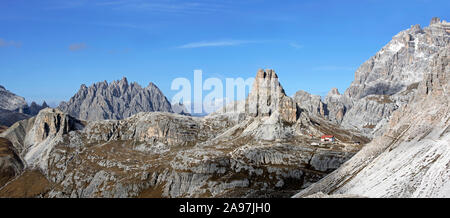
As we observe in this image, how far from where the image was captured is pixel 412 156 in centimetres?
9531

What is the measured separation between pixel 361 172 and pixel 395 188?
76.1 feet

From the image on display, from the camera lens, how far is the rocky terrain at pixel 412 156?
82.2 m

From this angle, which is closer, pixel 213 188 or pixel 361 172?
pixel 361 172

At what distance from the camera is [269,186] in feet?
611

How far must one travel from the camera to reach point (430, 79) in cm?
11888

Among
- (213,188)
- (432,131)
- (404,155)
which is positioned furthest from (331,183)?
(213,188)

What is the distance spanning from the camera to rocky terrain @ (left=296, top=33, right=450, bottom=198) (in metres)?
82.2

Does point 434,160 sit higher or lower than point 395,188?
higher

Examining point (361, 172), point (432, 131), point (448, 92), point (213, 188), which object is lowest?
point (213, 188)
